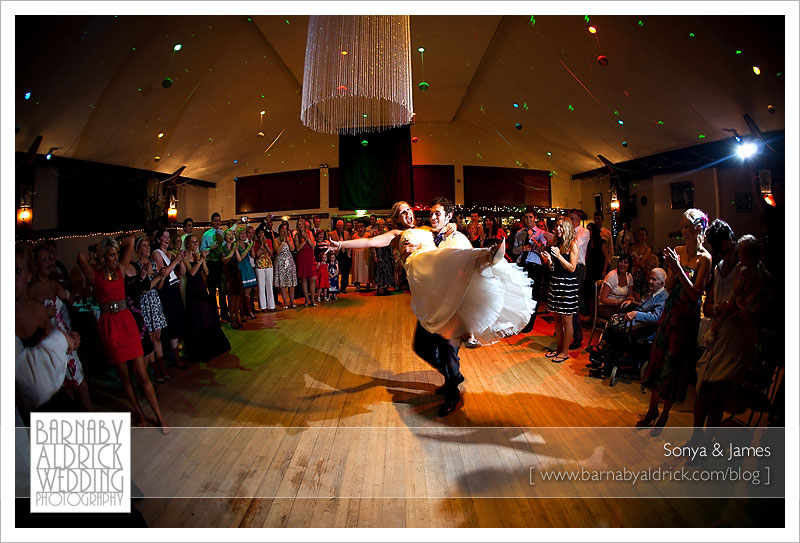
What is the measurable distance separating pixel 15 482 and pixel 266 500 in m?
0.98

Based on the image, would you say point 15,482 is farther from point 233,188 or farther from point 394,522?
point 233,188

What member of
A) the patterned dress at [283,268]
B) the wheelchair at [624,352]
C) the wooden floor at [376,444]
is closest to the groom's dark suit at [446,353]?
the wooden floor at [376,444]

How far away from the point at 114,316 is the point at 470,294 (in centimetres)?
223

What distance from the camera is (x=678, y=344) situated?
2316mm

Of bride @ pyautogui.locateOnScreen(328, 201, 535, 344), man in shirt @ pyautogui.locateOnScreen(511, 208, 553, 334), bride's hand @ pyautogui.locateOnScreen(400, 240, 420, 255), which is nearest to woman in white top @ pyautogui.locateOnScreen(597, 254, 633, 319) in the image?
man in shirt @ pyautogui.locateOnScreen(511, 208, 553, 334)

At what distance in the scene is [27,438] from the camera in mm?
1711

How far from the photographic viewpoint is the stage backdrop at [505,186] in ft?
35.6

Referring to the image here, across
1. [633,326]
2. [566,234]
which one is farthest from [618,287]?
[633,326]

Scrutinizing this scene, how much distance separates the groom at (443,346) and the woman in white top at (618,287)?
6.83ft

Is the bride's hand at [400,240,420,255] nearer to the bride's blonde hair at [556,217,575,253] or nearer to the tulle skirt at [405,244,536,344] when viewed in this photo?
the tulle skirt at [405,244,536,344]

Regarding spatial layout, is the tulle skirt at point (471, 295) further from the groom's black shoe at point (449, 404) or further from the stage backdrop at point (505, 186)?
the stage backdrop at point (505, 186)

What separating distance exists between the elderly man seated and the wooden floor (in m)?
0.25

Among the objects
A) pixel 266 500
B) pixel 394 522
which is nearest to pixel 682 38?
pixel 394 522

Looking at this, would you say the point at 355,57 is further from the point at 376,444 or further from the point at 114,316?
the point at 376,444
